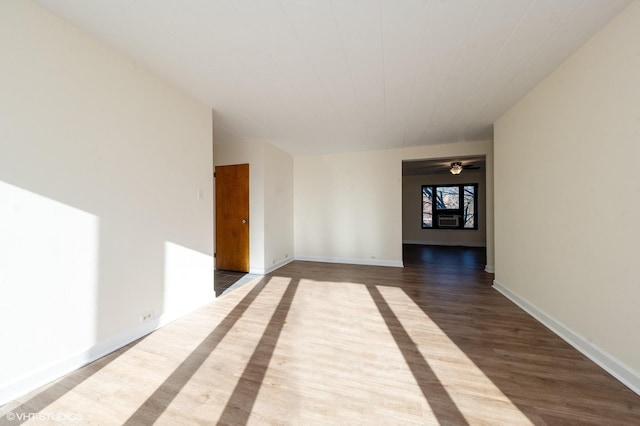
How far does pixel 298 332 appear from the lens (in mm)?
2232

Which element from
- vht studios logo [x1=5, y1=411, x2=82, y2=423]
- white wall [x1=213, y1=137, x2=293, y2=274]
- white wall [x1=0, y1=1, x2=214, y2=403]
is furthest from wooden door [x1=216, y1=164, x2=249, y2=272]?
vht studios logo [x1=5, y1=411, x2=82, y2=423]

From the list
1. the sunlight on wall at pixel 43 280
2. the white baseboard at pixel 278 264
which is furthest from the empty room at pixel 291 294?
the white baseboard at pixel 278 264

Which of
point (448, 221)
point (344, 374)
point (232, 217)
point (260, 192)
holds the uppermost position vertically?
point (260, 192)

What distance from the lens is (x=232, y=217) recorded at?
178 inches

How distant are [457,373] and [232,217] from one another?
4.13 meters

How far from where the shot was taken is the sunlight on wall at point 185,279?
243 centimetres

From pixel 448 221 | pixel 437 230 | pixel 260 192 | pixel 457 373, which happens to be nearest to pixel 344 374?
pixel 457 373

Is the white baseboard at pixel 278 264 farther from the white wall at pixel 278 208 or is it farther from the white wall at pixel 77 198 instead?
the white wall at pixel 77 198

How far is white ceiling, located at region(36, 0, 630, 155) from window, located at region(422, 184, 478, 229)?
5682 millimetres

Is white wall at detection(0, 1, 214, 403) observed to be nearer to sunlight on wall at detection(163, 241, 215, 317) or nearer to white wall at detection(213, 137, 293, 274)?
sunlight on wall at detection(163, 241, 215, 317)

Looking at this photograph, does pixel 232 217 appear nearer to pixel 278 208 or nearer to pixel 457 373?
pixel 278 208

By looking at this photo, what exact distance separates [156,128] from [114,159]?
54 centimetres

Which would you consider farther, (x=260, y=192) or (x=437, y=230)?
(x=437, y=230)

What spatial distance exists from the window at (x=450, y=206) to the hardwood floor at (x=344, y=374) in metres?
6.21
